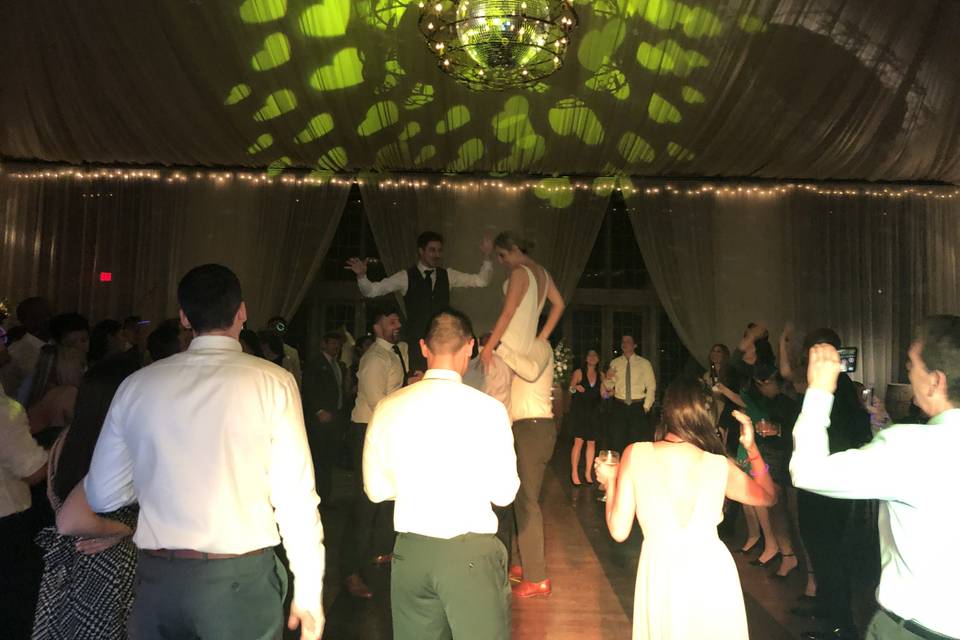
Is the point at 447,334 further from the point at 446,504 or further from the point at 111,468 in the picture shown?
the point at 111,468

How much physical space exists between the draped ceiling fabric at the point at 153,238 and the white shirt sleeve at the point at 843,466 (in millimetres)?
9125

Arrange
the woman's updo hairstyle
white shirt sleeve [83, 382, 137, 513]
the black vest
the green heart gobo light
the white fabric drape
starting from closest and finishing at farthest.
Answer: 1. white shirt sleeve [83, 382, 137, 513]
2. the green heart gobo light
3. the woman's updo hairstyle
4. the black vest
5. the white fabric drape

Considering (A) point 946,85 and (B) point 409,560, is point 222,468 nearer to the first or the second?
(B) point 409,560

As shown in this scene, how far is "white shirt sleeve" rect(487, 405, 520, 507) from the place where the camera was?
2.39 metres

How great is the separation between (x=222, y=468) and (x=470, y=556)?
781mm

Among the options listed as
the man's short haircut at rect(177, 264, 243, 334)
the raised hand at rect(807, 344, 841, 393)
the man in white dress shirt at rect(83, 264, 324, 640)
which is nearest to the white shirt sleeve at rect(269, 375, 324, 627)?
the man in white dress shirt at rect(83, 264, 324, 640)

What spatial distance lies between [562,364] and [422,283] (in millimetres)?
6196

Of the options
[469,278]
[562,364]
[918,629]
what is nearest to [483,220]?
[562,364]

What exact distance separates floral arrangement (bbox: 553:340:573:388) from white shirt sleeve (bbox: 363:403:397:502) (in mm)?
8378

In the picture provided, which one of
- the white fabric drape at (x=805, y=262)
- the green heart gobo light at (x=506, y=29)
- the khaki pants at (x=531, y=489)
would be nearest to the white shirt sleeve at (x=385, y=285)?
the khaki pants at (x=531, y=489)

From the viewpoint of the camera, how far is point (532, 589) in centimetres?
440

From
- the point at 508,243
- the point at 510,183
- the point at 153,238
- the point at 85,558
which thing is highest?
the point at 510,183

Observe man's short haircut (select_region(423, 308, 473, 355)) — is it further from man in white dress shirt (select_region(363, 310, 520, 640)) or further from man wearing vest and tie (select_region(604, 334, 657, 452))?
man wearing vest and tie (select_region(604, 334, 657, 452))

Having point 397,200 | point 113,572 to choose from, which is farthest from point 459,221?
point 113,572
